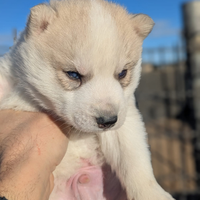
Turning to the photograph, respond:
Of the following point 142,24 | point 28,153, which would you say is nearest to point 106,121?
point 28,153

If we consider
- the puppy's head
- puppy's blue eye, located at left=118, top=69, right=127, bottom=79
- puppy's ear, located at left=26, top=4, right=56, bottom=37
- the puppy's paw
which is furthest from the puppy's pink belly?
puppy's ear, located at left=26, top=4, right=56, bottom=37

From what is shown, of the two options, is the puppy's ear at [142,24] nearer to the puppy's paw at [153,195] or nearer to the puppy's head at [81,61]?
the puppy's head at [81,61]

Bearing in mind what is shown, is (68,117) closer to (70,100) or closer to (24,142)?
(70,100)

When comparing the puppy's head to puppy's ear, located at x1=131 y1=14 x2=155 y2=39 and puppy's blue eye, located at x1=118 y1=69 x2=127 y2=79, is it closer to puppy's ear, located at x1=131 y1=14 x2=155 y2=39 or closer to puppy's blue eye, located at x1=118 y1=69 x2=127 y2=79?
puppy's blue eye, located at x1=118 y1=69 x2=127 y2=79

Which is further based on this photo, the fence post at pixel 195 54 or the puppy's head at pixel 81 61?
the fence post at pixel 195 54

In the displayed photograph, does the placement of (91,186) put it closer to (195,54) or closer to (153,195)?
(153,195)

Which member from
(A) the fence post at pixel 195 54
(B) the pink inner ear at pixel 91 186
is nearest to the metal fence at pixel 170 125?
(A) the fence post at pixel 195 54
